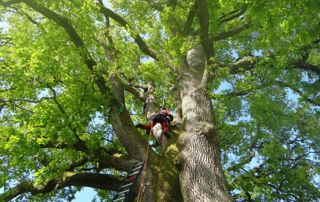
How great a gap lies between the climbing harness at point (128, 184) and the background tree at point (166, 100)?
0.36m

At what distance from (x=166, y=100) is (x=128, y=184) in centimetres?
548

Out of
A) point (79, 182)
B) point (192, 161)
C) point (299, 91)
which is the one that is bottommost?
point (192, 161)

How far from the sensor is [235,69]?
9.72 metres

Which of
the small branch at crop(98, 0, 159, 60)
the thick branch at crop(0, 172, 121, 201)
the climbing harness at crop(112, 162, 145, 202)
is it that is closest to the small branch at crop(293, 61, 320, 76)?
the small branch at crop(98, 0, 159, 60)

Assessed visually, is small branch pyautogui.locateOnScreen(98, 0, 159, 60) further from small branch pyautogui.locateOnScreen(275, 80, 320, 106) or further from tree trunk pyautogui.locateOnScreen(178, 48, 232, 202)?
small branch pyautogui.locateOnScreen(275, 80, 320, 106)

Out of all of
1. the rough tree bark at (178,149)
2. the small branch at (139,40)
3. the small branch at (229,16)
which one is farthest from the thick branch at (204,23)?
the small branch at (229,16)

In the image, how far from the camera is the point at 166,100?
11.9 meters

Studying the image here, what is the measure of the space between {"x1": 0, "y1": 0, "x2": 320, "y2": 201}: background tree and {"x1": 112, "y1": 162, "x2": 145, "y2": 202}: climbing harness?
1.20 feet

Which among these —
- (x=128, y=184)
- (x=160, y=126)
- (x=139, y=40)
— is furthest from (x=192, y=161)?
(x=139, y=40)

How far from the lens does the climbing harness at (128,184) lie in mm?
6605

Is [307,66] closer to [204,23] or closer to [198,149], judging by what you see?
[204,23]

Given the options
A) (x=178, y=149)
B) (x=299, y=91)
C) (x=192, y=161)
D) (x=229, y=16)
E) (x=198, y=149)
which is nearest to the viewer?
(x=192, y=161)

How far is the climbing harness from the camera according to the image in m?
6.61

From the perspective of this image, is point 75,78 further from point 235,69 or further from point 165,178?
point 235,69
